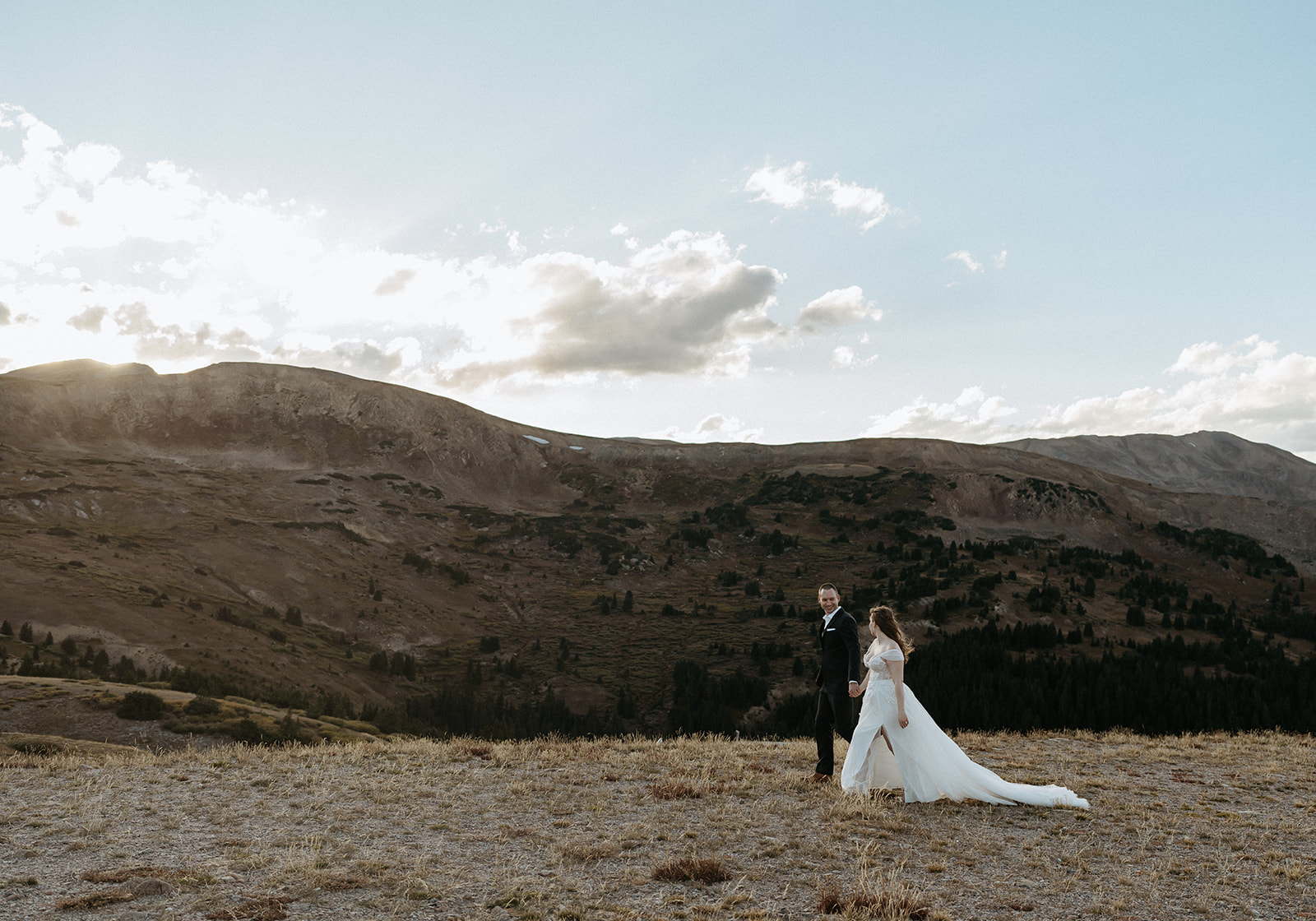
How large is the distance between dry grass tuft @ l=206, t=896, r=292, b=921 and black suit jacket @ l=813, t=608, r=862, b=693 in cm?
732

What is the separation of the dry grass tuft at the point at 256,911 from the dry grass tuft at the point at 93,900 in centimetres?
106

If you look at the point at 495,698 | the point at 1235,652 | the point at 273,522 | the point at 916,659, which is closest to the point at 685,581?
the point at 916,659

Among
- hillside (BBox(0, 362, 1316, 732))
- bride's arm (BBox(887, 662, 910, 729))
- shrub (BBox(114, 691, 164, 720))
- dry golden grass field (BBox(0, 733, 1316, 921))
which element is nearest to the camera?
dry golden grass field (BBox(0, 733, 1316, 921))

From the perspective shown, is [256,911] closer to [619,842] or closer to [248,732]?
[619,842]

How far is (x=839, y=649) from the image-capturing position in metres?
11.3

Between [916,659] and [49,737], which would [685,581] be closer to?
[916,659]

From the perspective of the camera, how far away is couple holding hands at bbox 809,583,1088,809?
410 inches

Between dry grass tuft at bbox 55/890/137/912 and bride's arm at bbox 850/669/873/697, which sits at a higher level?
bride's arm at bbox 850/669/873/697

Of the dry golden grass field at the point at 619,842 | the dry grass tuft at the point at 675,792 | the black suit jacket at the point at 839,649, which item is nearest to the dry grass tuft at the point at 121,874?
the dry golden grass field at the point at 619,842

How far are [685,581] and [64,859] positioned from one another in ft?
322

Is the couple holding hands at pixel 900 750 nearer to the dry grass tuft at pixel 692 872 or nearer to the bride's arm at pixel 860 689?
the bride's arm at pixel 860 689

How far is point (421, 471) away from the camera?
130875 millimetres

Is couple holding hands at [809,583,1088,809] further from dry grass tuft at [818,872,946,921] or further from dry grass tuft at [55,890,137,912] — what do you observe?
dry grass tuft at [55,890,137,912]

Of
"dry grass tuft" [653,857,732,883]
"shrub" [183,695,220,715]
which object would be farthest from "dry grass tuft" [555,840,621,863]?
"shrub" [183,695,220,715]
